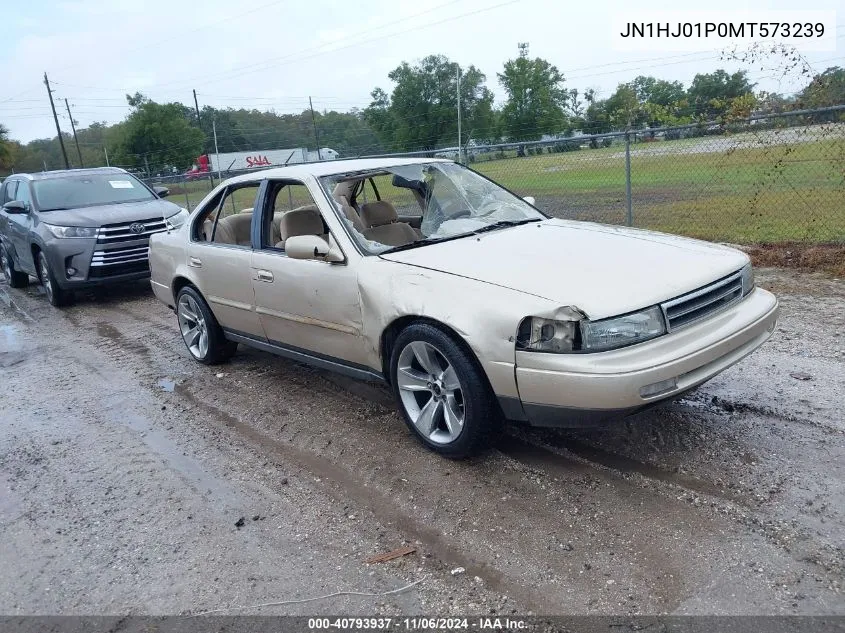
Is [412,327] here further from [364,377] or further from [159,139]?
[159,139]

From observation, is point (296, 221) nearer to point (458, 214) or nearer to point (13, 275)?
point (458, 214)

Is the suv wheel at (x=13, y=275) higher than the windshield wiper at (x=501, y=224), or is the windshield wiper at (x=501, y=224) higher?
the windshield wiper at (x=501, y=224)

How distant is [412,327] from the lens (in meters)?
3.79

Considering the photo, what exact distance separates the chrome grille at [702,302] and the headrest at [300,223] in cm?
251

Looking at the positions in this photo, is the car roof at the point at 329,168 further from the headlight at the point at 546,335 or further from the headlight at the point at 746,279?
the headlight at the point at 746,279

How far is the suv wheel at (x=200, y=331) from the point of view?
580 cm

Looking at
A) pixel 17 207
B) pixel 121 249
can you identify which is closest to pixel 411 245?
pixel 121 249

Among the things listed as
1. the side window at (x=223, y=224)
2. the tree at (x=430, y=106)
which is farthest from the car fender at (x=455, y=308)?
the tree at (x=430, y=106)

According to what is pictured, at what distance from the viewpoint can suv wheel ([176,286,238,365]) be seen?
19.0ft

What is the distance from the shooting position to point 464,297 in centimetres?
356

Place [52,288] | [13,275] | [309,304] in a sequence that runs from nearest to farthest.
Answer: [309,304], [52,288], [13,275]

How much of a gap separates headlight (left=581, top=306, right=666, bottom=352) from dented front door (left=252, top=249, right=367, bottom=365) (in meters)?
1.48

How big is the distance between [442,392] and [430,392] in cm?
13

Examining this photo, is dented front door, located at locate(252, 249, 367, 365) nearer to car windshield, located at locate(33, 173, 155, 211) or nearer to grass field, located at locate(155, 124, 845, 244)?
car windshield, located at locate(33, 173, 155, 211)
